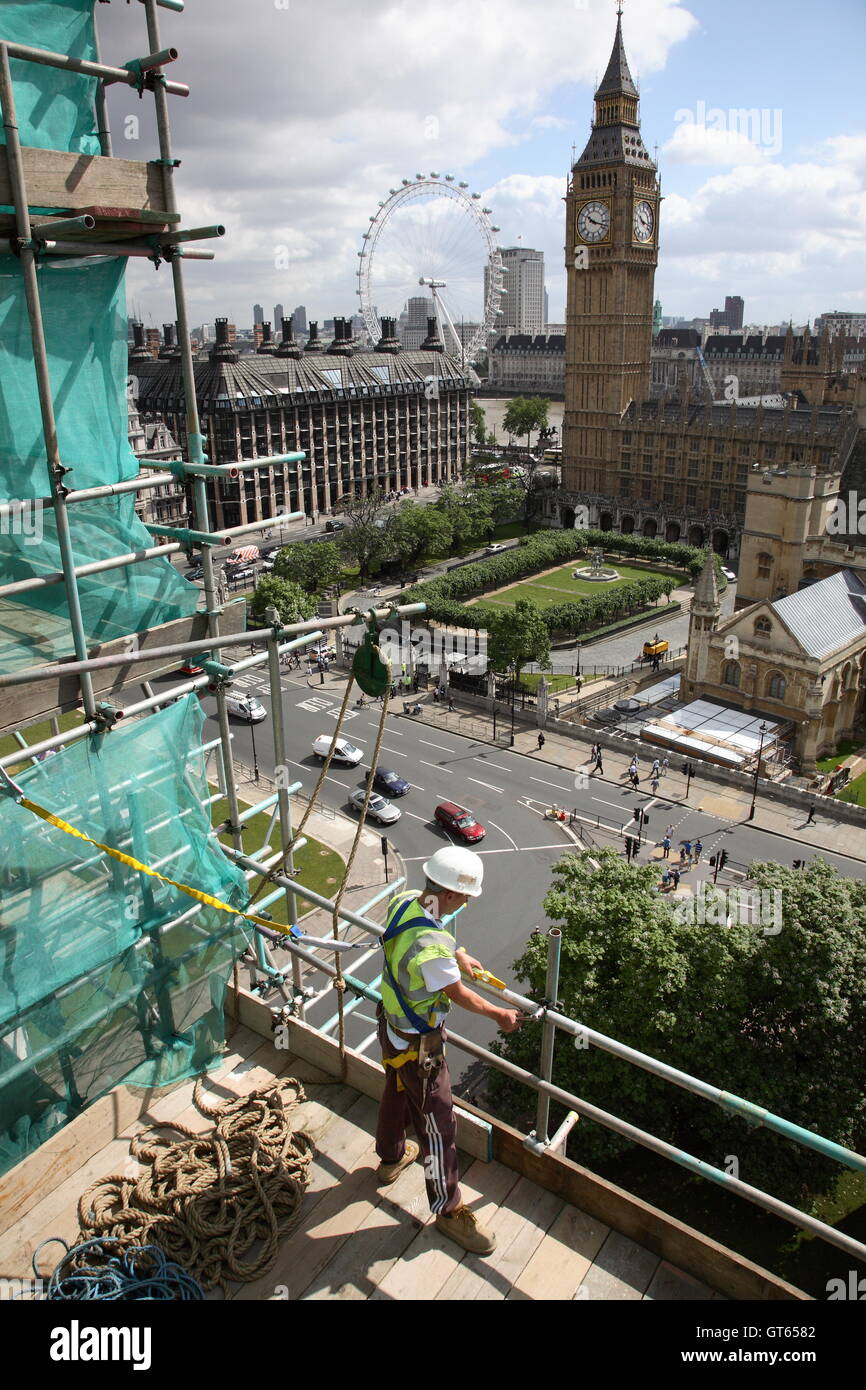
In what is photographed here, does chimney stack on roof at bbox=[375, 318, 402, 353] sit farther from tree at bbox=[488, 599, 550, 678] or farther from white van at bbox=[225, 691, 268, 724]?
white van at bbox=[225, 691, 268, 724]

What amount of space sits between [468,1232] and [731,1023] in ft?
56.5

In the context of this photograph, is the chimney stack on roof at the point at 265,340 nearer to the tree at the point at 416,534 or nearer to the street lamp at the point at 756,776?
the tree at the point at 416,534

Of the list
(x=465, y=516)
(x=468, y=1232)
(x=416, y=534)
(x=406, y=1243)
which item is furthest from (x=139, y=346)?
(x=468, y=1232)

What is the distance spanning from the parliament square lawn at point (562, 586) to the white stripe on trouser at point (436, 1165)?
71.5 meters

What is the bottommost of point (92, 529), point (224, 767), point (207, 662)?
point (224, 767)

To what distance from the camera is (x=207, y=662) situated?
11.8 meters

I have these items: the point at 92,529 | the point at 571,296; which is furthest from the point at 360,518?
the point at 92,529

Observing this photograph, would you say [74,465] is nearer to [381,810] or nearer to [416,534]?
[381,810]

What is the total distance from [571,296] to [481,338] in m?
20.4

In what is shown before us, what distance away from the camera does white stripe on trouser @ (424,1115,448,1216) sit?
30.0 ft

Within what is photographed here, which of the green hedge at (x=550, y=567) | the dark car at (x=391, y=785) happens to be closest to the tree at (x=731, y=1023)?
the dark car at (x=391, y=785)

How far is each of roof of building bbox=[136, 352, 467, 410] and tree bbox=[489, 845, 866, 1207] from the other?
88.8 m

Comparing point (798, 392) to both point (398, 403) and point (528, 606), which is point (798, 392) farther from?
point (528, 606)

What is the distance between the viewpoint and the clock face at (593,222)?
348 feet
